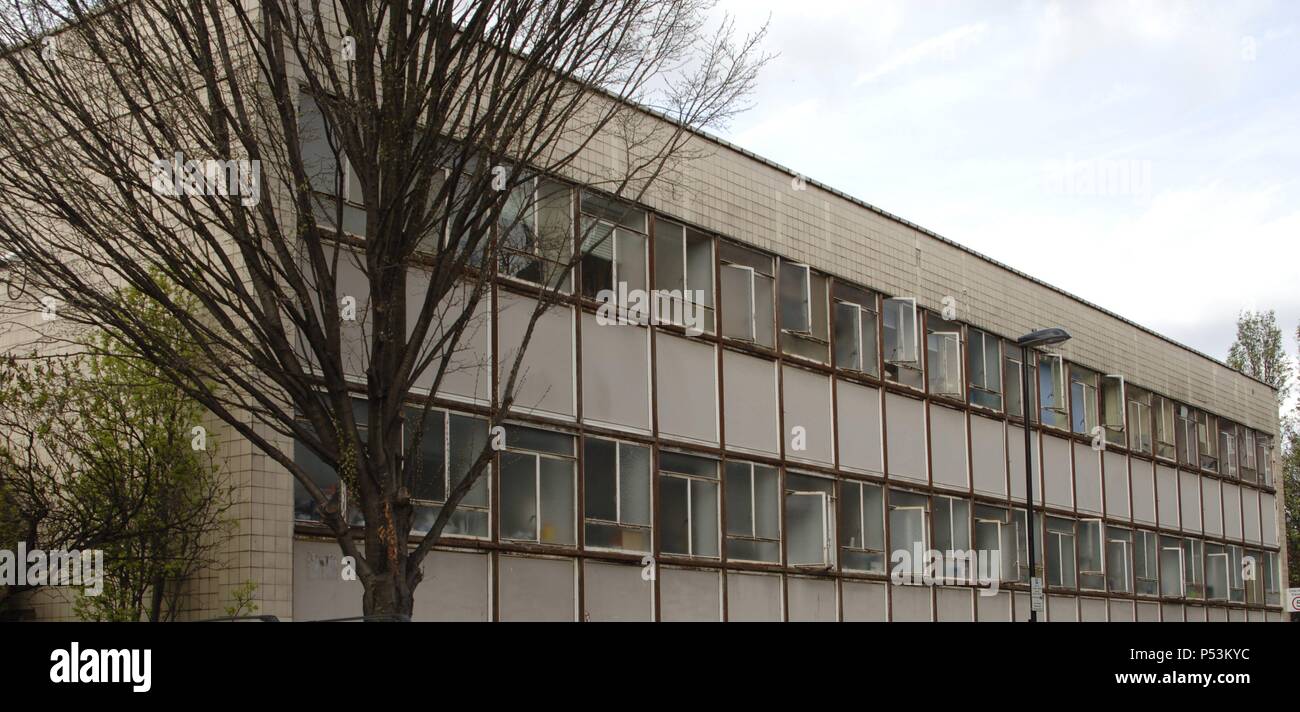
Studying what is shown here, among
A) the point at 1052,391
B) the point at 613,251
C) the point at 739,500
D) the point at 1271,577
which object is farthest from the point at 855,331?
the point at 1271,577

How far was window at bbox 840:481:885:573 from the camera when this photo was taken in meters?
27.4

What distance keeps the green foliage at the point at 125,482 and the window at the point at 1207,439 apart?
111 ft

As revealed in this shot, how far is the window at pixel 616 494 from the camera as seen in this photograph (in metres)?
21.6

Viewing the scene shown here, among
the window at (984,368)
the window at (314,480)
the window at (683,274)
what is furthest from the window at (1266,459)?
the window at (314,480)

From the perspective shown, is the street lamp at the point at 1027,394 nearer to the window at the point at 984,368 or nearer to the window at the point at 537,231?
the window at the point at 984,368

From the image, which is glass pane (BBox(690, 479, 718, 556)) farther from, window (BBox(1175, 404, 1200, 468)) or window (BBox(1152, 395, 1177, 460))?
window (BBox(1175, 404, 1200, 468))

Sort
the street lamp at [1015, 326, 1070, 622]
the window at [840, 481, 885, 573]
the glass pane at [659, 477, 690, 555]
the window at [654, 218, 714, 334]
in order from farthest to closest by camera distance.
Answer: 1. the street lamp at [1015, 326, 1070, 622]
2. the window at [840, 481, 885, 573]
3. the window at [654, 218, 714, 334]
4. the glass pane at [659, 477, 690, 555]

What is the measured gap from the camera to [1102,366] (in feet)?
125

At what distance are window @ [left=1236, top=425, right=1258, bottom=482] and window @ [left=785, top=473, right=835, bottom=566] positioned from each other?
939 inches

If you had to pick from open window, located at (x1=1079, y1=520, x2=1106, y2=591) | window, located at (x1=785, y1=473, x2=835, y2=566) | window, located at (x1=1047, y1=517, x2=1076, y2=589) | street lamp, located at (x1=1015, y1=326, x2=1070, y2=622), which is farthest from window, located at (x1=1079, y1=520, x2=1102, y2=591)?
window, located at (x1=785, y1=473, x2=835, y2=566)

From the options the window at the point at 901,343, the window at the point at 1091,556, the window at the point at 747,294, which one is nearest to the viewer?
the window at the point at 747,294

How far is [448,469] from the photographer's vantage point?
19.0 m

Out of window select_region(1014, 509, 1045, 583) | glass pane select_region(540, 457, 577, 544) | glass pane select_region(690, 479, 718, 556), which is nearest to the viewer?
glass pane select_region(540, 457, 577, 544)
